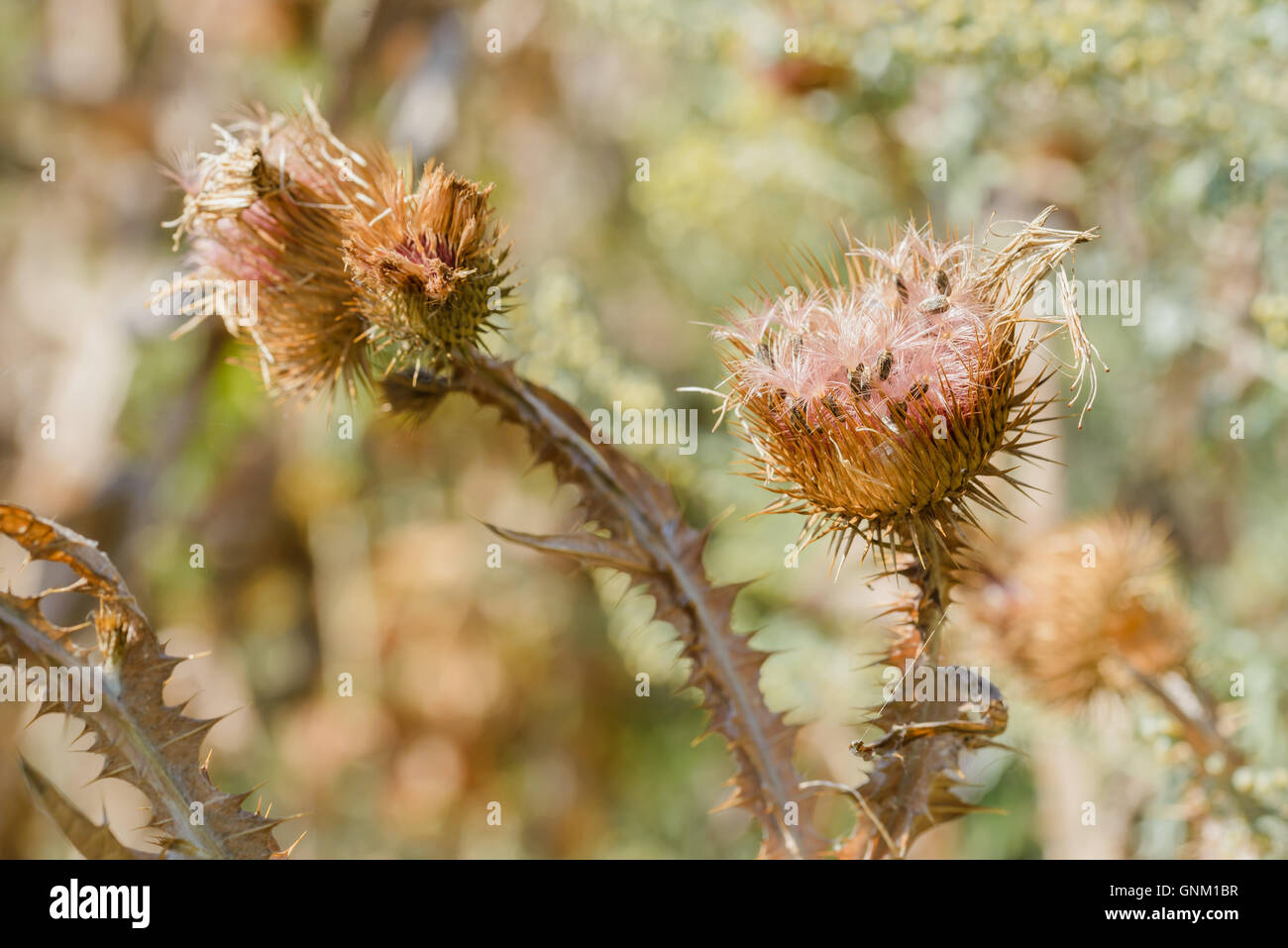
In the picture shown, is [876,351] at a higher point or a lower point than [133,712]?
higher

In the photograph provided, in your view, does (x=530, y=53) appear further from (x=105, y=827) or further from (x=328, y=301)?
(x=105, y=827)

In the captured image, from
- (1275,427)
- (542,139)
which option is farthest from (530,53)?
(1275,427)

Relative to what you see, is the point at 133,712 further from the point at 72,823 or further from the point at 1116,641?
the point at 1116,641

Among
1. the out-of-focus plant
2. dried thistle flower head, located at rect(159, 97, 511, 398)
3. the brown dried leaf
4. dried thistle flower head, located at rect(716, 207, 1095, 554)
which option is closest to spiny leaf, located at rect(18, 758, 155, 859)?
the brown dried leaf

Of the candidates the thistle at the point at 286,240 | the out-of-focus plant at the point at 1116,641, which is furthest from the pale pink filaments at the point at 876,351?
the out-of-focus plant at the point at 1116,641

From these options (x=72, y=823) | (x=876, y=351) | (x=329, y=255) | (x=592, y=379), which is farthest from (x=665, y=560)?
(x=592, y=379)

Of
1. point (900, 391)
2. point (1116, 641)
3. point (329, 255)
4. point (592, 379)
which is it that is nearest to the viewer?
point (900, 391)

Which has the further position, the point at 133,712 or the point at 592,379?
the point at 592,379

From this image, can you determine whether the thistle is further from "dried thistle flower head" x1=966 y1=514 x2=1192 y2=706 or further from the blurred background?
"dried thistle flower head" x1=966 y1=514 x2=1192 y2=706

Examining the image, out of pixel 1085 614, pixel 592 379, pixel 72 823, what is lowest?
pixel 72 823
